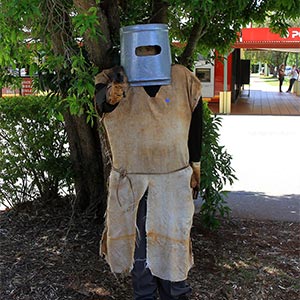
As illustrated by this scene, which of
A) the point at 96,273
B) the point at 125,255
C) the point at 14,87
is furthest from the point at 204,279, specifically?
the point at 14,87

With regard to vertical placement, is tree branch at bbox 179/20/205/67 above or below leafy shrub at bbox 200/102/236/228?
above

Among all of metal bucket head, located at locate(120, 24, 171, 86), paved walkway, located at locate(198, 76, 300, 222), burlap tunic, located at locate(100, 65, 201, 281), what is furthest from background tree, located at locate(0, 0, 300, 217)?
paved walkway, located at locate(198, 76, 300, 222)

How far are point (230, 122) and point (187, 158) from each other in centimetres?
1170

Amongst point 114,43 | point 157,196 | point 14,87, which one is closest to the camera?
point 157,196

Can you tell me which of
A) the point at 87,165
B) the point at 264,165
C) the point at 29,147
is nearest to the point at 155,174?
the point at 87,165

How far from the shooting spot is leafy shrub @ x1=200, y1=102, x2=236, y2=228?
13.1ft

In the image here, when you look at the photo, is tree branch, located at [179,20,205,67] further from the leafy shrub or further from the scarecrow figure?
the scarecrow figure

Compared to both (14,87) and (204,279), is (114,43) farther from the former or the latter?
(204,279)

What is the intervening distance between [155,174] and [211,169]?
154cm

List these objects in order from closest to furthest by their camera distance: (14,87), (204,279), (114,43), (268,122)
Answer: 1. (114,43)
2. (204,279)
3. (14,87)
4. (268,122)

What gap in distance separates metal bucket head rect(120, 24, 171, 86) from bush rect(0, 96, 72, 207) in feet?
6.73

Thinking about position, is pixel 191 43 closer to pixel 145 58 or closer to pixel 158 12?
pixel 158 12

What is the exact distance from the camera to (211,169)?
404 centimetres

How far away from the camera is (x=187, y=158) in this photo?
105 inches
